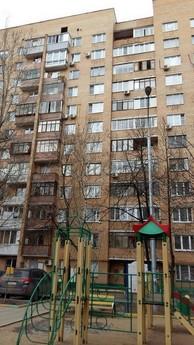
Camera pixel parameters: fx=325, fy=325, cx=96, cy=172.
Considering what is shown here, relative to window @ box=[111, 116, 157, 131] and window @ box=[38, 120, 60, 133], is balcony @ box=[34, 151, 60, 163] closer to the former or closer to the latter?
window @ box=[38, 120, 60, 133]

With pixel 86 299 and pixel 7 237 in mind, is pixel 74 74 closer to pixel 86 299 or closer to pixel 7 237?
pixel 7 237

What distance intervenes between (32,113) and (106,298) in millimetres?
29972

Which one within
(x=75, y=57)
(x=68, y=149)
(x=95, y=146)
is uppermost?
(x=75, y=57)

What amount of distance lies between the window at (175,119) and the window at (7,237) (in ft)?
64.3

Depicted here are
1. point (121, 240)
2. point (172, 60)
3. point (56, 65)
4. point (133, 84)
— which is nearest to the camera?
point (121, 240)

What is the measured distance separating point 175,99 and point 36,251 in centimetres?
2107

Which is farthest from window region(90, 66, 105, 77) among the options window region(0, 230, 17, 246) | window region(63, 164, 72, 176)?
window region(0, 230, 17, 246)

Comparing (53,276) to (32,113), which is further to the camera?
(32,113)

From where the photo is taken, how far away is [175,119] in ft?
110

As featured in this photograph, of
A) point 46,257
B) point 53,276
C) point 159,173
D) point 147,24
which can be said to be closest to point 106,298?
point 53,276

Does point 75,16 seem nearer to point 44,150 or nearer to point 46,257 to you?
point 44,150

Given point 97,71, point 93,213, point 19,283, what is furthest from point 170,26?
point 19,283

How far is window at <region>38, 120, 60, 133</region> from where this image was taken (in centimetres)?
3647

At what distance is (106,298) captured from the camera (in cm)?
1100
